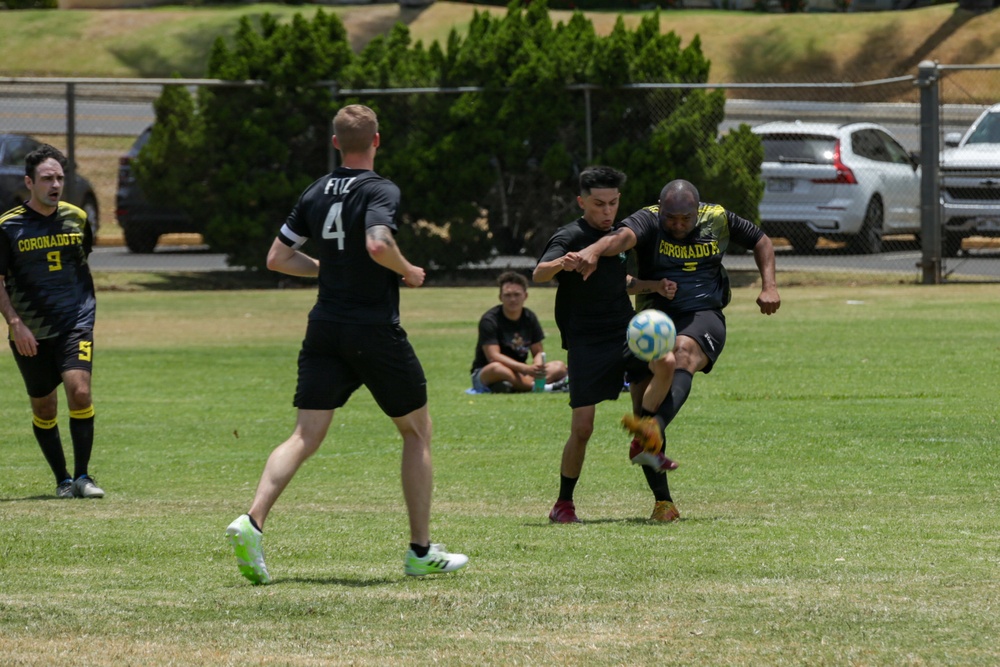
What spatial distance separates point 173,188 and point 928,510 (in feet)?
53.5

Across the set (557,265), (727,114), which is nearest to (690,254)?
(557,265)

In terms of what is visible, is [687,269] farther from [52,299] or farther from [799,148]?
[799,148]

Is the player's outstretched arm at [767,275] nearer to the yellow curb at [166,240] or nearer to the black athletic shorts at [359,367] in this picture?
the black athletic shorts at [359,367]

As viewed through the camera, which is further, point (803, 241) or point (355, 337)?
point (803, 241)

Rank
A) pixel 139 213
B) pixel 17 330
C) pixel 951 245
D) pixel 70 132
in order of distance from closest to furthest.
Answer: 1. pixel 17 330
2. pixel 951 245
3. pixel 70 132
4. pixel 139 213

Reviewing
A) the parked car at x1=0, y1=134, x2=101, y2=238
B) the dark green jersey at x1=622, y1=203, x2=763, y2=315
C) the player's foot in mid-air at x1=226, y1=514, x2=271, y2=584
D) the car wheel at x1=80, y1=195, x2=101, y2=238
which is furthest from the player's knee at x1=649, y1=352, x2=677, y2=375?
the car wheel at x1=80, y1=195, x2=101, y2=238

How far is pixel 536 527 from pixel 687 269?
170 centimetres

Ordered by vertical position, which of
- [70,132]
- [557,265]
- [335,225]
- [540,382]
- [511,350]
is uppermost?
[70,132]

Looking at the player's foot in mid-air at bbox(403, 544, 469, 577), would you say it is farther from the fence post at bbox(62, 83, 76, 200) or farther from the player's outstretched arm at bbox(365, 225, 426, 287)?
the fence post at bbox(62, 83, 76, 200)

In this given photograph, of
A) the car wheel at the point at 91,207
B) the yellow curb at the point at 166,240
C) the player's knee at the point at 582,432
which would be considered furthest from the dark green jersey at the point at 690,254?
the yellow curb at the point at 166,240

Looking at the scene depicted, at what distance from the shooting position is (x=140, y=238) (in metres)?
26.3

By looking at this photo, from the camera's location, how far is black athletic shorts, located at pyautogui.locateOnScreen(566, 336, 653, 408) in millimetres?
8250

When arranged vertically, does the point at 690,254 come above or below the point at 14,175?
below

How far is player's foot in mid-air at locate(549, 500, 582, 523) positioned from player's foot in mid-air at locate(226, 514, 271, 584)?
213cm
